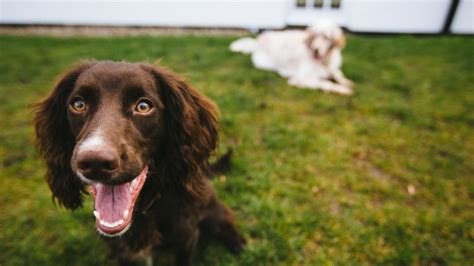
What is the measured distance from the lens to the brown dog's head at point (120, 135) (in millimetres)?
1315

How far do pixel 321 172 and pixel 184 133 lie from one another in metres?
1.84

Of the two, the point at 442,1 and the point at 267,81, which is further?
the point at 442,1

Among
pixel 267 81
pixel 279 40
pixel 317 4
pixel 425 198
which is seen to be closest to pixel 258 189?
pixel 425 198

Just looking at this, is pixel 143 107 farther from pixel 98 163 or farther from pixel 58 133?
pixel 58 133

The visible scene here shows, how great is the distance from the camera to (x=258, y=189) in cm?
287

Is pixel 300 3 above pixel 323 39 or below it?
above

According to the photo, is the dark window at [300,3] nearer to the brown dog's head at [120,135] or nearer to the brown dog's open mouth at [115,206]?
the brown dog's head at [120,135]

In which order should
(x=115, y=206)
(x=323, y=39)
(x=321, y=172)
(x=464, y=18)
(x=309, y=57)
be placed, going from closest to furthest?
(x=115, y=206)
(x=321, y=172)
(x=323, y=39)
(x=309, y=57)
(x=464, y=18)

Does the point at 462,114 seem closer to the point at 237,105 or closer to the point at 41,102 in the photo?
the point at 237,105

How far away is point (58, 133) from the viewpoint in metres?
1.80

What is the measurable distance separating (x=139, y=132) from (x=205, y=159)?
0.59 metres

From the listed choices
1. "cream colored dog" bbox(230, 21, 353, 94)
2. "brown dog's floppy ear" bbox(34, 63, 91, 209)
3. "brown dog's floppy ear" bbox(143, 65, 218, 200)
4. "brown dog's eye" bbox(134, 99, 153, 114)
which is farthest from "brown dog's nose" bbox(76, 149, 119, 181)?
"cream colored dog" bbox(230, 21, 353, 94)

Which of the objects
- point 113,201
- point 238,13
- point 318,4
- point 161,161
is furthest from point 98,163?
point 318,4

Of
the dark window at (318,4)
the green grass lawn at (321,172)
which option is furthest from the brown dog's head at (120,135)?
the dark window at (318,4)
